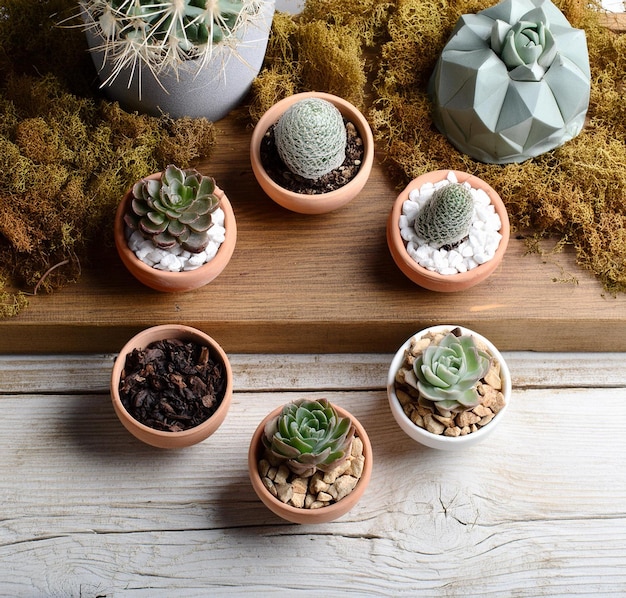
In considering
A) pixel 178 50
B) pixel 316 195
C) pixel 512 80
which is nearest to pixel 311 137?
pixel 316 195

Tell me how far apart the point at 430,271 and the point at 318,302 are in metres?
0.22

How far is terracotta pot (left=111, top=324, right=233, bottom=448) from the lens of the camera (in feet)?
4.43

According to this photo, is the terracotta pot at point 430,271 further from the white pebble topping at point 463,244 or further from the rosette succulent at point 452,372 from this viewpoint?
the rosette succulent at point 452,372

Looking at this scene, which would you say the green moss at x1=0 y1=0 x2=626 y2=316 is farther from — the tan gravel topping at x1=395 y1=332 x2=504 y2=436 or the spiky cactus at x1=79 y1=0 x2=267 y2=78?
the tan gravel topping at x1=395 y1=332 x2=504 y2=436

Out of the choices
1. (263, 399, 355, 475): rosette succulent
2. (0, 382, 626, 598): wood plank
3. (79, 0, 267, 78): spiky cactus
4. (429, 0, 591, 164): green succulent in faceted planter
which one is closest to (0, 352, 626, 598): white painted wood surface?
(0, 382, 626, 598): wood plank

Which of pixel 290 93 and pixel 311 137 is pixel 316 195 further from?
pixel 290 93

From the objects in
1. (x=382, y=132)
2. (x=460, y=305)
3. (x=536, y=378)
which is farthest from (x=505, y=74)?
(x=536, y=378)

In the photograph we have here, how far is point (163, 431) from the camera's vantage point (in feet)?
4.46

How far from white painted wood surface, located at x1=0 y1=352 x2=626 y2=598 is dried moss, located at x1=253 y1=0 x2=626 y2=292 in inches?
12.2

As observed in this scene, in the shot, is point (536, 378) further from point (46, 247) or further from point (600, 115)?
point (46, 247)

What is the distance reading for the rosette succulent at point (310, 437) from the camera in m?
1.27

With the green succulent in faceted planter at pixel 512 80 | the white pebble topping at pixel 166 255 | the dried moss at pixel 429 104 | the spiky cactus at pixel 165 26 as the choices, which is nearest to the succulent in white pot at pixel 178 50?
the spiky cactus at pixel 165 26

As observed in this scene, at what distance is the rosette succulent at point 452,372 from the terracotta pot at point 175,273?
0.40m

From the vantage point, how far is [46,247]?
1.49 metres
